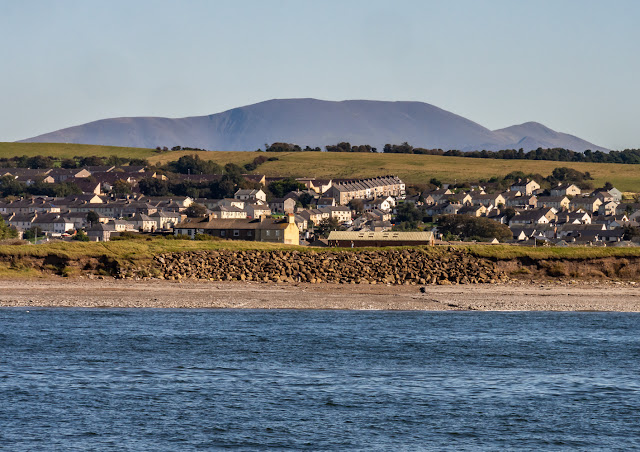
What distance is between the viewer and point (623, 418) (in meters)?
21.6

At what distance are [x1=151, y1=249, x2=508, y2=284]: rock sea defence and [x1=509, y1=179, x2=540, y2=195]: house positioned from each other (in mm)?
116186

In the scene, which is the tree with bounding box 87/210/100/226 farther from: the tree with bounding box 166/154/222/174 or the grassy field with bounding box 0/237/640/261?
the grassy field with bounding box 0/237/640/261

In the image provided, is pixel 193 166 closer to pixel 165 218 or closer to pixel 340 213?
pixel 340 213

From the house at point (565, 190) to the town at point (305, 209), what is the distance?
0.25 metres

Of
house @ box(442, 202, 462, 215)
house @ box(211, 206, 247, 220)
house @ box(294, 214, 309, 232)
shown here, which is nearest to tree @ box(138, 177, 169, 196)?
house @ box(211, 206, 247, 220)

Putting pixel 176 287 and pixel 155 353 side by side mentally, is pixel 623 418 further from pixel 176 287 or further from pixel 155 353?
pixel 176 287

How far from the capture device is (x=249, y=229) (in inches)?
3012

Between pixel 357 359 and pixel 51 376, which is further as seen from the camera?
pixel 357 359

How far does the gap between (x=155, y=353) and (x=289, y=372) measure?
5268mm

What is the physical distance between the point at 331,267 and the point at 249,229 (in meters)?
26.9

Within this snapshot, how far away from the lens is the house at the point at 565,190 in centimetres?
15831

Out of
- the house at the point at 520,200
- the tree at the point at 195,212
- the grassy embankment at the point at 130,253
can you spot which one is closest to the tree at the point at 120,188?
the tree at the point at 195,212

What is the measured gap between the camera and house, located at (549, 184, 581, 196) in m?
158

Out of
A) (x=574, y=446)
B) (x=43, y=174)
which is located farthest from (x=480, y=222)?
(x=43, y=174)
